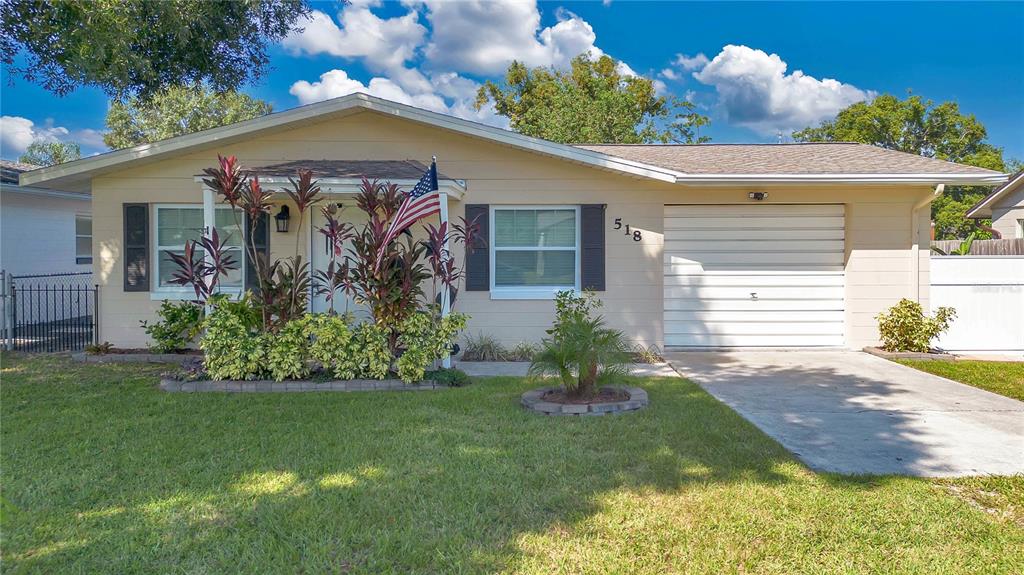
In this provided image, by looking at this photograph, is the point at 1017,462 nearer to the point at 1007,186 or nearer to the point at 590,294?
the point at 590,294

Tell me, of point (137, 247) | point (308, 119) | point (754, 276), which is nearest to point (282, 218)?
point (308, 119)

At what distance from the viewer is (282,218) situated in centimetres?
902

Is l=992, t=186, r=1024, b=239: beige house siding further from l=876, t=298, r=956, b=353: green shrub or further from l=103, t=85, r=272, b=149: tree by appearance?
l=103, t=85, r=272, b=149: tree

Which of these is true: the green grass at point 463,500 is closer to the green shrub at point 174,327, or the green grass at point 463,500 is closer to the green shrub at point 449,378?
the green shrub at point 449,378

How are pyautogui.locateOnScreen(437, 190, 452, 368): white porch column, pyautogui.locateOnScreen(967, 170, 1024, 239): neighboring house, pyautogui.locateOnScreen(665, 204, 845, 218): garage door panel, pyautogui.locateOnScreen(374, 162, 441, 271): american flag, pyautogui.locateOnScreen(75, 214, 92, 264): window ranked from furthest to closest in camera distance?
pyautogui.locateOnScreen(967, 170, 1024, 239): neighboring house → pyautogui.locateOnScreen(75, 214, 92, 264): window → pyautogui.locateOnScreen(665, 204, 845, 218): garage door panel → pyautogui.locateOnScreen(437, 190, 452, 368): white porch column → pyautogui.locateOnScreen(374, 162, 441, 271): american flag

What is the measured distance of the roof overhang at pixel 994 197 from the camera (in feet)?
53.1

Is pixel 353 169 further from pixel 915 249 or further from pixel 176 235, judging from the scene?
pixel 915 249

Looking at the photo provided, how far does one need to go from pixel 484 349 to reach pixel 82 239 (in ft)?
35.5

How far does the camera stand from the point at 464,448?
4.69 meters

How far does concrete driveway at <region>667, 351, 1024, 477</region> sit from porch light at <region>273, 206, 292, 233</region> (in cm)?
590

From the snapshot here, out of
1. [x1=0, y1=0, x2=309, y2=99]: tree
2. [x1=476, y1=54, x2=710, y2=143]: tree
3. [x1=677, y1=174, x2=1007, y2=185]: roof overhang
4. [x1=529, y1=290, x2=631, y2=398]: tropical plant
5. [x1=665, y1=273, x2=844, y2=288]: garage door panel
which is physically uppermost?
[x1=476, y1=54, x2=710, y2=143]: tree

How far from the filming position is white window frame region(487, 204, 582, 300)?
9.12 metres

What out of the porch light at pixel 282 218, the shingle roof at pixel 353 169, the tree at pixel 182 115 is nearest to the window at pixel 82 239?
the shingle roof at pixel 353 169

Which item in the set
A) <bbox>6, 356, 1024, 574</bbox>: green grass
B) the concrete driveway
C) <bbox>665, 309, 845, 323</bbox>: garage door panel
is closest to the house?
<bbox>665, 309, 845, 323</bbox>: garage door panel
